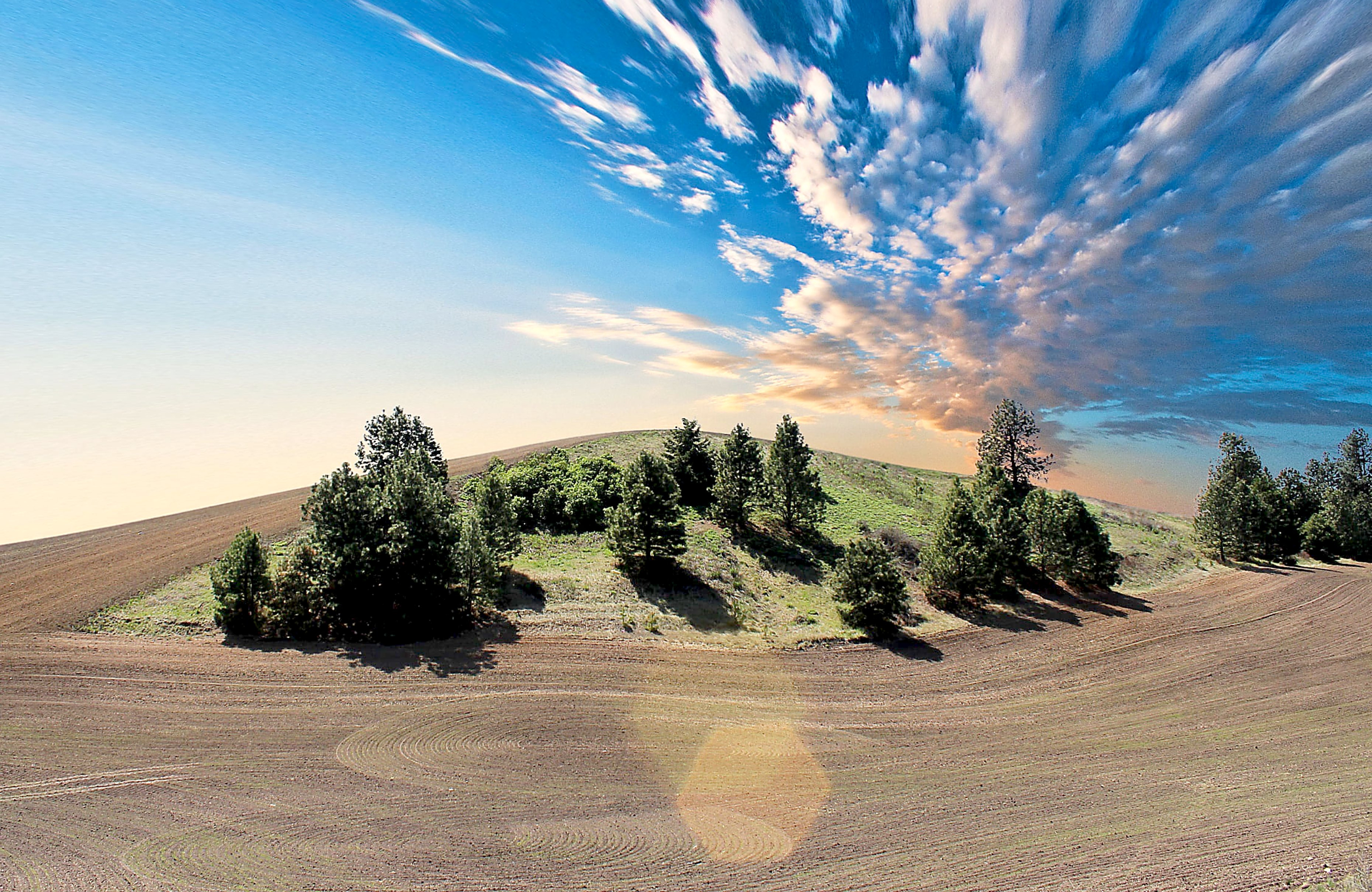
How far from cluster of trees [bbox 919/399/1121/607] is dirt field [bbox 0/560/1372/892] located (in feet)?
20.5

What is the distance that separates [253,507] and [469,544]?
36929mm

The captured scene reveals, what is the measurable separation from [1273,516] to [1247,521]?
3.98 meters

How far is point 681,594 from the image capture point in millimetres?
30547

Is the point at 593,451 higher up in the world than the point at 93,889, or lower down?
higher up

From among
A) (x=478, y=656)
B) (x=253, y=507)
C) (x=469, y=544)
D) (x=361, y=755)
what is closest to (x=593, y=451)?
(x=253, y=507)

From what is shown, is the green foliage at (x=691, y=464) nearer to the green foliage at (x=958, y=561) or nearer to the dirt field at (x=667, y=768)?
the green foliage at (x=958, y=561)

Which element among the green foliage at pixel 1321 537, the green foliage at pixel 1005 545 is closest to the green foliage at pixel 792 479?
the green foliage at pixel 1005 545

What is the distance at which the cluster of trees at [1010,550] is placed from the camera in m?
32.1

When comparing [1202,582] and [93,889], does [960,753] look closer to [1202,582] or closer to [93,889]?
[93,889]

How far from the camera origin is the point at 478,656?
2297 centimetres

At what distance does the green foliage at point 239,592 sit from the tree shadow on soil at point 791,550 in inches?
1099

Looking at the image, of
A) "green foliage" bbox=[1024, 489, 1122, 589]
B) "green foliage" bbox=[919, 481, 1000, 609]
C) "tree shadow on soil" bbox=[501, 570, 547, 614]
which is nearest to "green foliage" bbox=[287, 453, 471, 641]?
"tree shadow on soil" bbox=[501, 570, 547, 614]

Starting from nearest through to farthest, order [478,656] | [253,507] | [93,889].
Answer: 1. [93,889]
2. [478,656]
3. [253,507]

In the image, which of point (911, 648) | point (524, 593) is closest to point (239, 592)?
point (524, 593)
